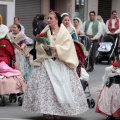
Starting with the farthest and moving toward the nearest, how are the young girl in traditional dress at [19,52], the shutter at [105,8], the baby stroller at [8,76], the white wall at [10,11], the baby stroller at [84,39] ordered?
the shutter at [105,8]
the white wall at [10,11]
the baby stroller at [84,39]
the young girl in traditional dress at [19,52]
the baby stroller at [8,76]

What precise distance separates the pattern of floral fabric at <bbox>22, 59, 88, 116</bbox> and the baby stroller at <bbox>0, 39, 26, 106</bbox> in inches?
54.4

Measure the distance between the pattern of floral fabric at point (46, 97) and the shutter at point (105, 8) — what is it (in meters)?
20.1

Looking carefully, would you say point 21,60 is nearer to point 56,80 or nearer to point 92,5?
point 56,80

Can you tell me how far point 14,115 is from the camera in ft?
30.7

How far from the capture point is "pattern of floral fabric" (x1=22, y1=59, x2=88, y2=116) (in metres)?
8.45

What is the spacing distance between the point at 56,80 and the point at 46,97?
317 millimetres

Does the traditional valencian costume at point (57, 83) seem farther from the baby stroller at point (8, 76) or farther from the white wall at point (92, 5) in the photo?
the white wall at point (92, 5)

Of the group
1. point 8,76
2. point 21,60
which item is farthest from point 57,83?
point 21,60

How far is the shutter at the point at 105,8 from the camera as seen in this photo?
1130 inches

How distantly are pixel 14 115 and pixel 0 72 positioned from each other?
115cm

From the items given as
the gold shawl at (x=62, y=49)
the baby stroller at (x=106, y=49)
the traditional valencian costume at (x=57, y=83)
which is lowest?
the baby stroller at (x=106, y=49)

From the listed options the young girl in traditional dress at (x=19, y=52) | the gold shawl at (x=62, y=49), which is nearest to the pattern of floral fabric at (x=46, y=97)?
the gold shawl at (x=62, y=49)

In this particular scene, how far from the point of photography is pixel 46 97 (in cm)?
848

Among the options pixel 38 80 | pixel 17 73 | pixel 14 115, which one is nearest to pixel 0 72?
pixel 17 73
